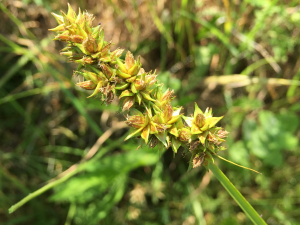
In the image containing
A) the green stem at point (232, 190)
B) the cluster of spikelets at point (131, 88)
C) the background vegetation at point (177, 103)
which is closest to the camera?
the cluster of spikelets at point (131, 88)

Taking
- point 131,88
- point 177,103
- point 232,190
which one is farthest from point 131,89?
point 177,103

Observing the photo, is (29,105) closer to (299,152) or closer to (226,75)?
(226,75)

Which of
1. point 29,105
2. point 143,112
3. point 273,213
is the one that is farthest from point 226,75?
point 29,105

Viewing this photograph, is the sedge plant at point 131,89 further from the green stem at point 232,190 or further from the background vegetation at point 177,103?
the background vegetation at point 177,103

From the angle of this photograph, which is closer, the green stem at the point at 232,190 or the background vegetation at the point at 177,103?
the green stem at the point at 232,190

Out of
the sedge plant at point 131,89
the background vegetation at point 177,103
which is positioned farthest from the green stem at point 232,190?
the background vegetation at point 177,103

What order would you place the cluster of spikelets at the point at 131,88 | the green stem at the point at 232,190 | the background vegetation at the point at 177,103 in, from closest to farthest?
the cluster of spikelets at the point at 131,88 < the green stem at the point at 232,190 < the background vegetation at the point at 177,103

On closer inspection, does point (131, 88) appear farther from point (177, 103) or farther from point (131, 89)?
point (177, 103)
